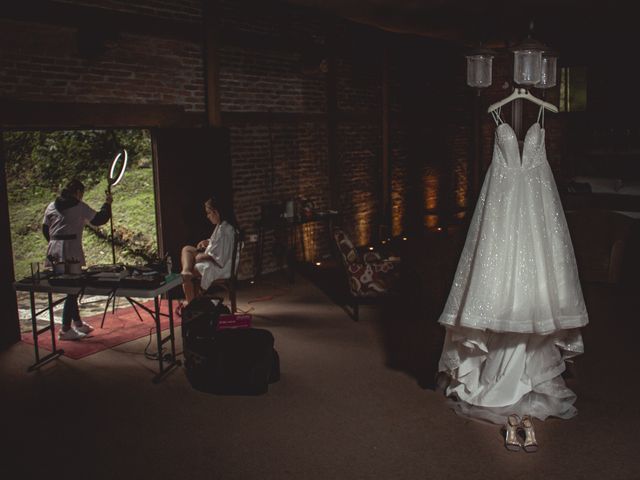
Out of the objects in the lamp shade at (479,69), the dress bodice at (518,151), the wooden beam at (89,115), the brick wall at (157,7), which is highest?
the brick wall at (157,7)

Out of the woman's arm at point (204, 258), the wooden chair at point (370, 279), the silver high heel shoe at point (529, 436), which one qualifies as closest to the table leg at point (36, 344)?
the woman's arm at point (204, 258)

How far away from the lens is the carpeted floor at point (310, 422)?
3803 millimetres

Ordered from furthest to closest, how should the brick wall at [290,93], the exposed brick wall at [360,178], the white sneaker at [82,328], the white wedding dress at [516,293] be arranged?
1. the exposed brick wall at [360,178]
2. the brick wall at [290,93]
3. the white sneaker at [82,328]
4. the white wedding dress at [516,293]

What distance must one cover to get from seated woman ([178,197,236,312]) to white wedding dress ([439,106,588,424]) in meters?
3.02

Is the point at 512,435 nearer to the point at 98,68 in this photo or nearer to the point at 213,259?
the point at 213,259

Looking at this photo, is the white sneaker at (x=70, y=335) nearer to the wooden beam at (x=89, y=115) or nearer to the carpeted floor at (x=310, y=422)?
the carpeted floor at (x=310, y=422)

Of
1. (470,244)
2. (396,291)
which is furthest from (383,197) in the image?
(470,244)

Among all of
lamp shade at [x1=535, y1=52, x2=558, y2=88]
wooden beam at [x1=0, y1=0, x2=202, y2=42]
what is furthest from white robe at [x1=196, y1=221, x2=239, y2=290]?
lamp shade at [x1=535, y1=52, x2=558, y2=88]

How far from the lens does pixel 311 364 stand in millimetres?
5461

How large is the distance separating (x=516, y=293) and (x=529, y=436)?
2.85 feet

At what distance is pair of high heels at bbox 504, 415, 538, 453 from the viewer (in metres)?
3.94

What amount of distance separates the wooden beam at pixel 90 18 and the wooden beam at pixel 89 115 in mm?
752

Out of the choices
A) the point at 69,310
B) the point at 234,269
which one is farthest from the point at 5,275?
the point at 234,269

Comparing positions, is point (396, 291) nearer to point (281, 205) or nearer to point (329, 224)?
point (281, 205)
